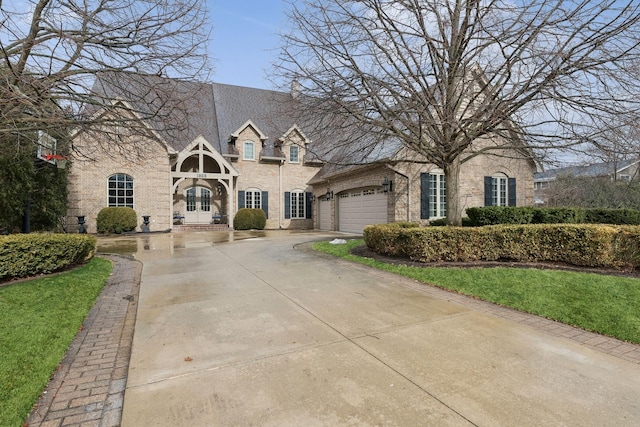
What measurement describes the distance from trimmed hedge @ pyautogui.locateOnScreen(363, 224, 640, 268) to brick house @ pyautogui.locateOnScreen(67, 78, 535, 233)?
5366mm

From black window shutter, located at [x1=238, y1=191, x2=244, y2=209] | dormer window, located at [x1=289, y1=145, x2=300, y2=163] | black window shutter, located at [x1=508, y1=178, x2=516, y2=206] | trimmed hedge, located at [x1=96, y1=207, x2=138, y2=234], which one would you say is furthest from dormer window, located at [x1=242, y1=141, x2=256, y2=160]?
black window shutter, located at [x1=508, y1=178, x2=516, y2=206]

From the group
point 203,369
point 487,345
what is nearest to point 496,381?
point 487,345

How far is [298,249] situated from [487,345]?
8.03 meters

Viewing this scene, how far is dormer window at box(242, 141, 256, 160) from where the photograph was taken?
22734mm

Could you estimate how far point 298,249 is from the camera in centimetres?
1141

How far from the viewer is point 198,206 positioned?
2236 centimetres

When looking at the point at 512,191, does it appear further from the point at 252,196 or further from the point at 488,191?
the point at 252,196

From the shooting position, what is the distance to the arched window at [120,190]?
1912cm

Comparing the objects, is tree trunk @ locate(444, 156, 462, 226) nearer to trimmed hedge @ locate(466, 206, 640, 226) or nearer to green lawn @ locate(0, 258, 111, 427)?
trimmed hedge @ locate(466, 206, 640, 226)

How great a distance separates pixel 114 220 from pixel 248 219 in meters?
7.14

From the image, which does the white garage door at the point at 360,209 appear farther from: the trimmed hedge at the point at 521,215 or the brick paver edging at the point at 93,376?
the brick paver edging at the point at 93,376

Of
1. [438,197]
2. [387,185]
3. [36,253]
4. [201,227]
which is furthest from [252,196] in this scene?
[36,253]

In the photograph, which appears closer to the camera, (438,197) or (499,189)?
(438,197)

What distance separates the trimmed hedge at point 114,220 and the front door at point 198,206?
394 centimetres
